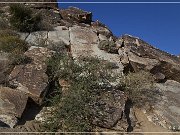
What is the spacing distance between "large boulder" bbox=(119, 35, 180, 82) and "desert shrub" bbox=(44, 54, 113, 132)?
67.7 inches

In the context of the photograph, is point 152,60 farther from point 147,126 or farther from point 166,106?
point 147,126

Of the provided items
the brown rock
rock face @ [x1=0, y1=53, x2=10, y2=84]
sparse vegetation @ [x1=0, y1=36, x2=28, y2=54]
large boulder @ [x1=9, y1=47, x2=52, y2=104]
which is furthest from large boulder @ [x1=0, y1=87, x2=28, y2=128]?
the brown rock

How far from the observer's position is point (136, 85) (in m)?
12.6

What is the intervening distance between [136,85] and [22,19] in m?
5.12

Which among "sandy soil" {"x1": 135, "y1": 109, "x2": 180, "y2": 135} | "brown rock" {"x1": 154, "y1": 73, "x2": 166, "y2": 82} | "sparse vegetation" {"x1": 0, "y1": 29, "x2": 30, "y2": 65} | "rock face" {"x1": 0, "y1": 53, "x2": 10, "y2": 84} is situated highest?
"sparse vegetation" {"x1": 0, "y1": 29, "x2": 30, "y2": 65}

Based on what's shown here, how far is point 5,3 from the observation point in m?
18.2

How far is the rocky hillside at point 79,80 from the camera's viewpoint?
399 inches

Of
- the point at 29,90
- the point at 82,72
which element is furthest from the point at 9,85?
the point at 82,72

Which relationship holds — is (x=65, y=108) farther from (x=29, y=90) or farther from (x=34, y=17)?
(x=34, y=17)

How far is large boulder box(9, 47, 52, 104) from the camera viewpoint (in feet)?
35.1

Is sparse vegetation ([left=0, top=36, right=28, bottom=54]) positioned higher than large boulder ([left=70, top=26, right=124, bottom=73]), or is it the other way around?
sparse vegetation ([left=0, top=36, right=28, bottom=54])

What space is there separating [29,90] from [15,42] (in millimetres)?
2783

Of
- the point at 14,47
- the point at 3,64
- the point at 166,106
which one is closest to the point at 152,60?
the point at 166,106

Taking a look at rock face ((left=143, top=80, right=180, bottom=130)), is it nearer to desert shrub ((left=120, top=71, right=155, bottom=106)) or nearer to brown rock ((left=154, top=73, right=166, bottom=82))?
brown rock ((left=154, top=73, right=166, bottom=82))
